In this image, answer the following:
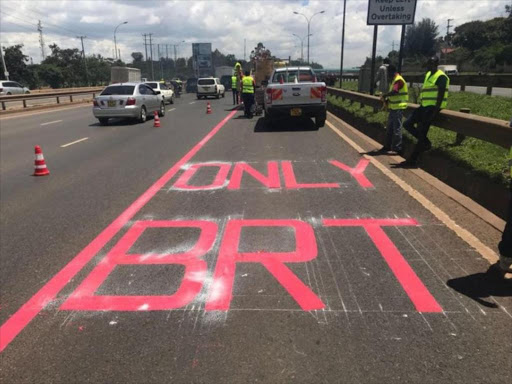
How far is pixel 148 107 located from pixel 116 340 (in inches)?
651

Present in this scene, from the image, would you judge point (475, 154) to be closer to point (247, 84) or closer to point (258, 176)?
point (258, 176)

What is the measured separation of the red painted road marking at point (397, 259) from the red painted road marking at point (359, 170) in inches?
67.9

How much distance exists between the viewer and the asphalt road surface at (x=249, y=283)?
2.74 m

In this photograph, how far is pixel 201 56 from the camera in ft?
259

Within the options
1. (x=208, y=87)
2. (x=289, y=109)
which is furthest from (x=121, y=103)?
(x=208, y=87)

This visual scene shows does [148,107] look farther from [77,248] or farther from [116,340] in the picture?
[116,340]

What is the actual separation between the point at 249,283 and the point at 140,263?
113 cm

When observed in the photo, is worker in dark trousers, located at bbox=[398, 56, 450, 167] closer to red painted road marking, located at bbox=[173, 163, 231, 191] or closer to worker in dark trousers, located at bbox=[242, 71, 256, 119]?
red painted road marking, located at bbox=[173, 163, 231, 191]

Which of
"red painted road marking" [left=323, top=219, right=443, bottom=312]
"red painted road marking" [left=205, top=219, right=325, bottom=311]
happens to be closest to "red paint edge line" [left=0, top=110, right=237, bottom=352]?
"red painted road marking" [left=205, top=219, right=325, bottom=311]

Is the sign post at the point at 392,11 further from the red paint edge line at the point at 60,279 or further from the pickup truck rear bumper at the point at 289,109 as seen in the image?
the red paint edge line at the point at 60,279

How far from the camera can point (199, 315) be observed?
10.7 feet

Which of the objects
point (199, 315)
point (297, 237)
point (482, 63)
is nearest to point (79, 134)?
point (297, 237)

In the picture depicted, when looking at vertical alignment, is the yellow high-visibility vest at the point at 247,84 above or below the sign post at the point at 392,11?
below

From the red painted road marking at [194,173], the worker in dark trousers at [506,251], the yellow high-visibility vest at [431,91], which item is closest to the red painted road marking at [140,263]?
the red painted road marking at [194,173]
